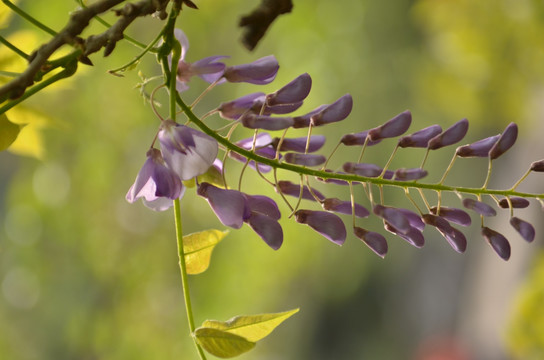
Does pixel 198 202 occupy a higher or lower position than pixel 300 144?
higher

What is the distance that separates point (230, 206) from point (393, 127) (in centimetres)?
6

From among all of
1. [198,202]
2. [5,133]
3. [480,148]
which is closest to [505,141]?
[480,148]

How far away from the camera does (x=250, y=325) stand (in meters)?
0.20

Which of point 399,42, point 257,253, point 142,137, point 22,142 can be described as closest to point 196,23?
point 142,137

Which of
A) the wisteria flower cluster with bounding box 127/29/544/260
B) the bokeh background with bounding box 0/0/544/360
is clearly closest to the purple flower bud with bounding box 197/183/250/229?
the wisteria flower cluster with bounding box 127/29/544/260

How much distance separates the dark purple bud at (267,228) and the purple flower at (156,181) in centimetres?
2

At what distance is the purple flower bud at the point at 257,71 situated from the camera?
20 centimetres

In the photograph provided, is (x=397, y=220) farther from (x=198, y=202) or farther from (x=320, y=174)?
(x=198, y=202)

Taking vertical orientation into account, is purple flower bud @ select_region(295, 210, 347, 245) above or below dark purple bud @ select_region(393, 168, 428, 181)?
below

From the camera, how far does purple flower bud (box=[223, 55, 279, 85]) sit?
0.66 feet

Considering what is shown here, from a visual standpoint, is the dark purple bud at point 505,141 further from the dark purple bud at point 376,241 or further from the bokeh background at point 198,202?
the bokeh background at point 198,202

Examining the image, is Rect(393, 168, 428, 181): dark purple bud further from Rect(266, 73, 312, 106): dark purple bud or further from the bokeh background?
the bokeh background

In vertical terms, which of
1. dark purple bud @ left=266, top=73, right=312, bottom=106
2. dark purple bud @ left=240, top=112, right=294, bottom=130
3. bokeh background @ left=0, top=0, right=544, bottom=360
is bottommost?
dark purple bud @ left=240, top=112, right=294, bottom=130

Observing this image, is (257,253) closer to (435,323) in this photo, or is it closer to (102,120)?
(102,120)
